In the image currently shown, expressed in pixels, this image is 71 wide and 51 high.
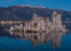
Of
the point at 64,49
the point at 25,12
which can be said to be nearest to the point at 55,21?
the point at 64,49

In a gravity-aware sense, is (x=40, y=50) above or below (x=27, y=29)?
below

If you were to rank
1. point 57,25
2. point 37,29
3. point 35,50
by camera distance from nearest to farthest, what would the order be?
point 35,50 → point 37,29 → point 57,25

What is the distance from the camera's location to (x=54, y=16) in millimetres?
30812

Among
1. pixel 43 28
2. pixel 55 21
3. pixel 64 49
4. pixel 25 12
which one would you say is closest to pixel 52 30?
pixel 43 28

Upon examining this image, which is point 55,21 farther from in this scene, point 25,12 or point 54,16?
point 25,12

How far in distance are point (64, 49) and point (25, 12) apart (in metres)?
162

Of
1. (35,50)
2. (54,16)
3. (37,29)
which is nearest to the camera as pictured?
(35,50)

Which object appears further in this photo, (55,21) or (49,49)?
(55,21)

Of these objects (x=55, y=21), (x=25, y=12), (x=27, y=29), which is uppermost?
(x=25, y=12)

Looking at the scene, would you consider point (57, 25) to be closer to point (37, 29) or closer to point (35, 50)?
point (37, 29)

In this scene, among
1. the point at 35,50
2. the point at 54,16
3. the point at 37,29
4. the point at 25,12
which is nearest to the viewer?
the point at 35,50

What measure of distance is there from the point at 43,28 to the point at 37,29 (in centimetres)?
140

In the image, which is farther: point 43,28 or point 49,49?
point 43,28

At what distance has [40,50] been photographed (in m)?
12.6
